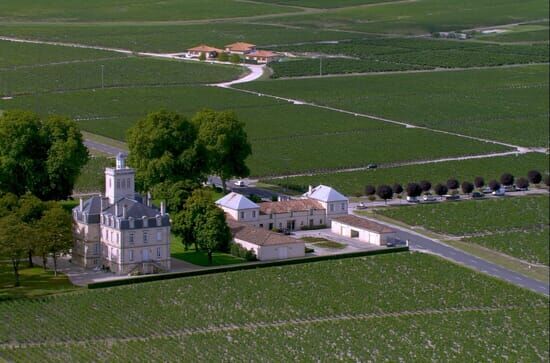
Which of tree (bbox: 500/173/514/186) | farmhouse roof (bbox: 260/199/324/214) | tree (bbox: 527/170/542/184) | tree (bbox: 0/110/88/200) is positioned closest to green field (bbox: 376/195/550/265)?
tree (bbox: 500/173/514/186)

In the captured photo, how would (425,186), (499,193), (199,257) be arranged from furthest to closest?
(499,193)
(425,186)
(199,257)

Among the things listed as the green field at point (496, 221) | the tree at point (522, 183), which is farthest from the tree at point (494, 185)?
the tree at point (522, 183)

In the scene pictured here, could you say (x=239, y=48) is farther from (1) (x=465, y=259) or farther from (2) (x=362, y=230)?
(1) (x=465, y=259)

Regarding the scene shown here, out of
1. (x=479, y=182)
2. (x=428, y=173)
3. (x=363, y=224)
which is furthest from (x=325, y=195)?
(x=428, y=173)

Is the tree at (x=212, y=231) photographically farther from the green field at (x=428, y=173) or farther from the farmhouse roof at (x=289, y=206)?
the green field at (x=428, y=173)

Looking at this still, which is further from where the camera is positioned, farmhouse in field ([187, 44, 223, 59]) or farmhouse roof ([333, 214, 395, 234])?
farmhouse in field ([187, 44, 223, 59])

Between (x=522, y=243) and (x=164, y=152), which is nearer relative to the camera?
(x=522, y=243)

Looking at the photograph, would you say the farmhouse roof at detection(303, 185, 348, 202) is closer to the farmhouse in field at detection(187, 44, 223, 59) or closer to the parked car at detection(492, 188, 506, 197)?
the parked car at detection(492, 188, 506, 197)
